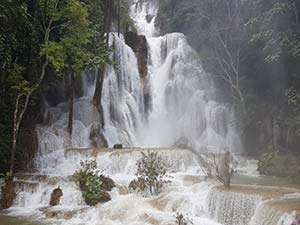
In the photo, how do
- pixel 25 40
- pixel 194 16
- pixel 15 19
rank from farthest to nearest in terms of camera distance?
pixel 194 16
pixel 25 40
pixel 15 19

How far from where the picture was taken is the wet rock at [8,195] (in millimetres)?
13516

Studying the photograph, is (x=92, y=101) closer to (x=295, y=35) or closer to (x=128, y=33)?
(x=128, y=33)

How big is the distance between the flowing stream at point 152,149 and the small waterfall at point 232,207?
26 millimetres

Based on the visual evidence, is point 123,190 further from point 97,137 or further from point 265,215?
point 97,137

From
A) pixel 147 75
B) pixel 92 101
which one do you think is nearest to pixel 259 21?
pixel 147 75

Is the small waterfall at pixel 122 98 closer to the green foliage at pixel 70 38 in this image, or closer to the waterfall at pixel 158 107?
the waterfall at pixel 158 107

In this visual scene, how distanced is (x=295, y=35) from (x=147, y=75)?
11.0 metres

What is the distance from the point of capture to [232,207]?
34.6ft

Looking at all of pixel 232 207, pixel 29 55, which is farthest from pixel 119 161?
pixel 29 55

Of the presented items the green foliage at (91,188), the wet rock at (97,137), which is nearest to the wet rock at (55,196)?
the green foliage at (91,188)

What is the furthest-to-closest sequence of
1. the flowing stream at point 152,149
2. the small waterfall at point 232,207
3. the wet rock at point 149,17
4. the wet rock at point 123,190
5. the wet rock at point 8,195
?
1. the wet rock at point 149,17
2. the wet rock at point 8,195
3. the wet rock at point 123,190
4. the flowing stream at point 152,149
5. the small waterfall at point 232,207

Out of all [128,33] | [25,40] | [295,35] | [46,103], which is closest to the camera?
[25,40]

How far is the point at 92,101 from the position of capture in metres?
22.8

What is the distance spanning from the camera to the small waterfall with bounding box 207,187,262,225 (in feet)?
33.6
